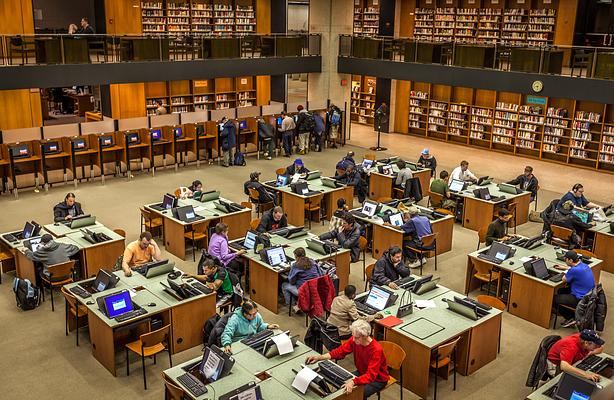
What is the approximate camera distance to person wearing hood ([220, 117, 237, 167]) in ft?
61.2

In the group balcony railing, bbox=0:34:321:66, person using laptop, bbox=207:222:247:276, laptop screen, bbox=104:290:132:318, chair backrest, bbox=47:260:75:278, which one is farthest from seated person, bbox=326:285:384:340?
balcony railing, bbox=0:34:321:66

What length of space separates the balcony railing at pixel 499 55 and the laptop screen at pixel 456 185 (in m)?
5.41

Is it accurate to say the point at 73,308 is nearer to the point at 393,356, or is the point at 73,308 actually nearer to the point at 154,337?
the point at 154,337

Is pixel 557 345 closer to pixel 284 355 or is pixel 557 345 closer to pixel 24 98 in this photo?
pixel 284 355

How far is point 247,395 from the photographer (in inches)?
235

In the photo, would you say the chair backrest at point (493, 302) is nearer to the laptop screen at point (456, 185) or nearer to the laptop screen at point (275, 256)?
the laptop screen at point (275, 256)

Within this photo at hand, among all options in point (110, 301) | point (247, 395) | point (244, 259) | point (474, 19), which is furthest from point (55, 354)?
point (474, 19)

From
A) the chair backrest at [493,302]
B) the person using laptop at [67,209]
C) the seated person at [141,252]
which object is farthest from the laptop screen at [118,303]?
the chair backrest at [493,302]

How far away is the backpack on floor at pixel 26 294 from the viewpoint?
9828 millimetres

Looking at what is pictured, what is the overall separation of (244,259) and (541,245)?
512 cm

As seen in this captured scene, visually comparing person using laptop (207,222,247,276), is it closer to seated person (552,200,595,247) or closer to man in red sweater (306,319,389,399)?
man in red sweater (306,319,389,399)

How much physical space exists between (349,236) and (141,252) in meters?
3.50

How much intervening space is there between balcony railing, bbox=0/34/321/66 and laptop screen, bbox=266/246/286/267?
10342 mm

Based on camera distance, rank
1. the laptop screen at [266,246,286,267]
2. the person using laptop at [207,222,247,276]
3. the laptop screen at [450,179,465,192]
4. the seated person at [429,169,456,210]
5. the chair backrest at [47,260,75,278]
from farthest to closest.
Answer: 1. the laptop screen at [450,179,465,192]
2. the seated person at [429,169,456,210]
3. the person using laptop at [207,222,247,276]
4. the laptop screen at [266,246,286,267]
5. the chair backrest at [47,260,75,278]
